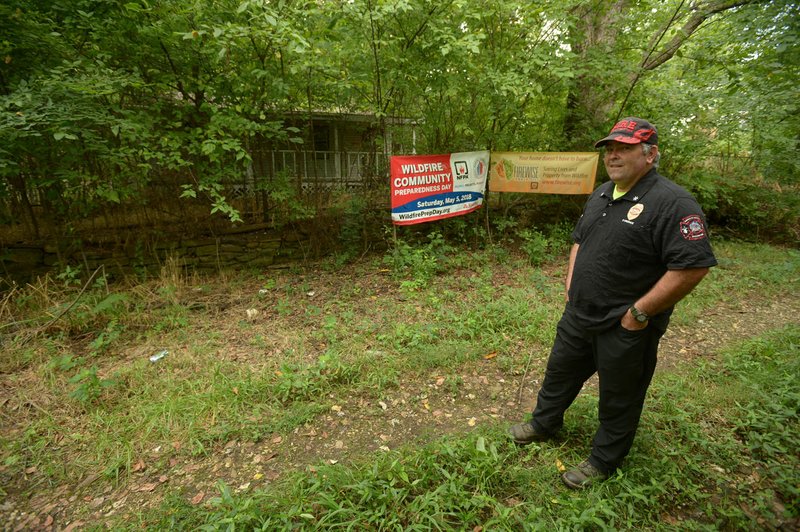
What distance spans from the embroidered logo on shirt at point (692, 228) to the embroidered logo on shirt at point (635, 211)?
194 mm

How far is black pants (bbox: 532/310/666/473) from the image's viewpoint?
195 cm

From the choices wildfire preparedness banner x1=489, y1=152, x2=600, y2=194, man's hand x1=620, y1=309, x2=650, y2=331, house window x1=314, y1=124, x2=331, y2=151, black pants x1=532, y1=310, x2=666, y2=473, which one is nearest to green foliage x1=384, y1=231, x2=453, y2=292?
wildfire preparedness banner x1=489, y1=152, x2=600, y2=194

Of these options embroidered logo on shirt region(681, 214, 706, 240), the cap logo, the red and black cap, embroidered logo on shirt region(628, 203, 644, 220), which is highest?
the cap logo

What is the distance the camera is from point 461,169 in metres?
6.16

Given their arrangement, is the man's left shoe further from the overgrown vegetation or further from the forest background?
the forest background

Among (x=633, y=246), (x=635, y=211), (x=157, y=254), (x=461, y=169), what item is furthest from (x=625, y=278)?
(x=157, y=254)

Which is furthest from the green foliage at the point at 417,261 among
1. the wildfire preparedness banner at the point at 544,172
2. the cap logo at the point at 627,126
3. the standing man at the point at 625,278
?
the cap logo at the point at 627,126

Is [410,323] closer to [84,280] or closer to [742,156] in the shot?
[84,280]

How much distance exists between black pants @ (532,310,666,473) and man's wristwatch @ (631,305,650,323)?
0.10m

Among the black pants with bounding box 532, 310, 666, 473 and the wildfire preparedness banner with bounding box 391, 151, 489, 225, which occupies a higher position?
the wildfire preparedness banner with bounding box 391, 151, 489, 225

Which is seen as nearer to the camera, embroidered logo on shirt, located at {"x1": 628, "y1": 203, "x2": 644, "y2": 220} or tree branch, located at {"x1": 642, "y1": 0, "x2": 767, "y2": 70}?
embroidered logo on shirt, located at {"x1": 628, "y1": 203, "x2": 644, "y2": 220}

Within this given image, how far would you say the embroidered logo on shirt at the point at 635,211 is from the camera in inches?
74.0

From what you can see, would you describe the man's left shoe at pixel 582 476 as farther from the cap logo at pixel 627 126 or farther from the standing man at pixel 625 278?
the cap logo at pixel 627 126

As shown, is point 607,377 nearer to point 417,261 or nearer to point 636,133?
point 636,133
